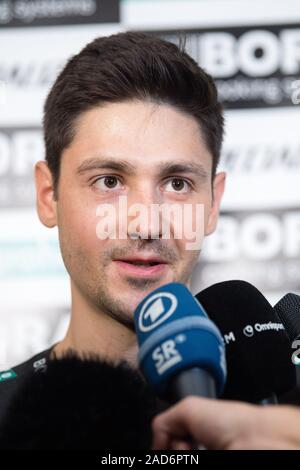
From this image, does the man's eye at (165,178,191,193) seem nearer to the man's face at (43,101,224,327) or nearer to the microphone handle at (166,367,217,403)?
the man's face at (43,101,224,327)

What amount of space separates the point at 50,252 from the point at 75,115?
1.19 meters

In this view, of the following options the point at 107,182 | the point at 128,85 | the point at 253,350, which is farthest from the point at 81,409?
the point at 128,85

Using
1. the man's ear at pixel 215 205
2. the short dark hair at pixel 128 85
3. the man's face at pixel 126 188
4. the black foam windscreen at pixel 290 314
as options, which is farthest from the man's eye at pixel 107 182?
the black foam windscreen at pixel 290 314

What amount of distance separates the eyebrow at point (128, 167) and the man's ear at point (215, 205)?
0.59ft

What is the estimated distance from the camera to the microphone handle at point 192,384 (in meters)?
0.79

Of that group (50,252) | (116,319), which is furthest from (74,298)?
(50,252)

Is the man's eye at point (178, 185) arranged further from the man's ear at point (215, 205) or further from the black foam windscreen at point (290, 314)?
the black foam windscreen at point (290, 314)

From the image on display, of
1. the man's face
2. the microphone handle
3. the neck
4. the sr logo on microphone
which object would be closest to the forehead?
the man's face

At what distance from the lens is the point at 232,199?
2.63 metres

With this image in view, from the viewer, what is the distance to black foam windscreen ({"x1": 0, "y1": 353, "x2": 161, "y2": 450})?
0.71 meters

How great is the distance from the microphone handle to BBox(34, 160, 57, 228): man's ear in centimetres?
84

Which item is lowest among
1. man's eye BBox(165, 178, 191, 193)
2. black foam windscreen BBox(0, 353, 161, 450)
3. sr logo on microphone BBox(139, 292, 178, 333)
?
black foam windscreen BBox(0, 353, 161, 450)

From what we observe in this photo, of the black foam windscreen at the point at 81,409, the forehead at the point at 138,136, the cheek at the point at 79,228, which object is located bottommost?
the black foam windscreen at the point at 81,409
